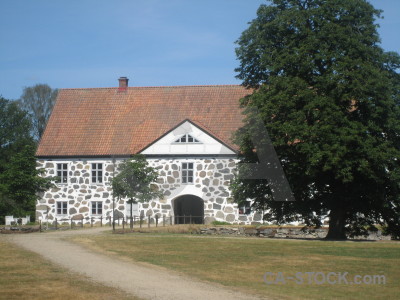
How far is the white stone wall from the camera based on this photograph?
3944cm

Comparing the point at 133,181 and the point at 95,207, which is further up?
the point at 133,181

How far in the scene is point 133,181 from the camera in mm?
33938

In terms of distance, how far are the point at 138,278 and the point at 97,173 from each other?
28.1 metres

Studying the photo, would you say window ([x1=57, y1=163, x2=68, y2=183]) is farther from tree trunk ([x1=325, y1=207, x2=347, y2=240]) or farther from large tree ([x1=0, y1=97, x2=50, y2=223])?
tree trunk ([x1=325, y1=207, x2=347, y2=240])

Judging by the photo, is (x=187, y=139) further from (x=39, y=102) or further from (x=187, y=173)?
(x=39, y=102)

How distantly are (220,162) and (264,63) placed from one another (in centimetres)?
1332

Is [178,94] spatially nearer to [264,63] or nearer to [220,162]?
[220,162]

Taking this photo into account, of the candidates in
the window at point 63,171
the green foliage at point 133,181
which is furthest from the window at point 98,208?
the green foliage at point 133,181

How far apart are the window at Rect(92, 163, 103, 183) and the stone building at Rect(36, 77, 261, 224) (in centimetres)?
6

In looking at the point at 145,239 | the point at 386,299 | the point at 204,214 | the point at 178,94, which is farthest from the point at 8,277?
the point at 178,94

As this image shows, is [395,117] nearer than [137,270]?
No

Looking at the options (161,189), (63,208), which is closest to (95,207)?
(63,208)

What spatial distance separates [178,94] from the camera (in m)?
43.8

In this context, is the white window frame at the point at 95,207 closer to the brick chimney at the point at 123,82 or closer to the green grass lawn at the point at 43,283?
the brick chimney at the point at 123,82
